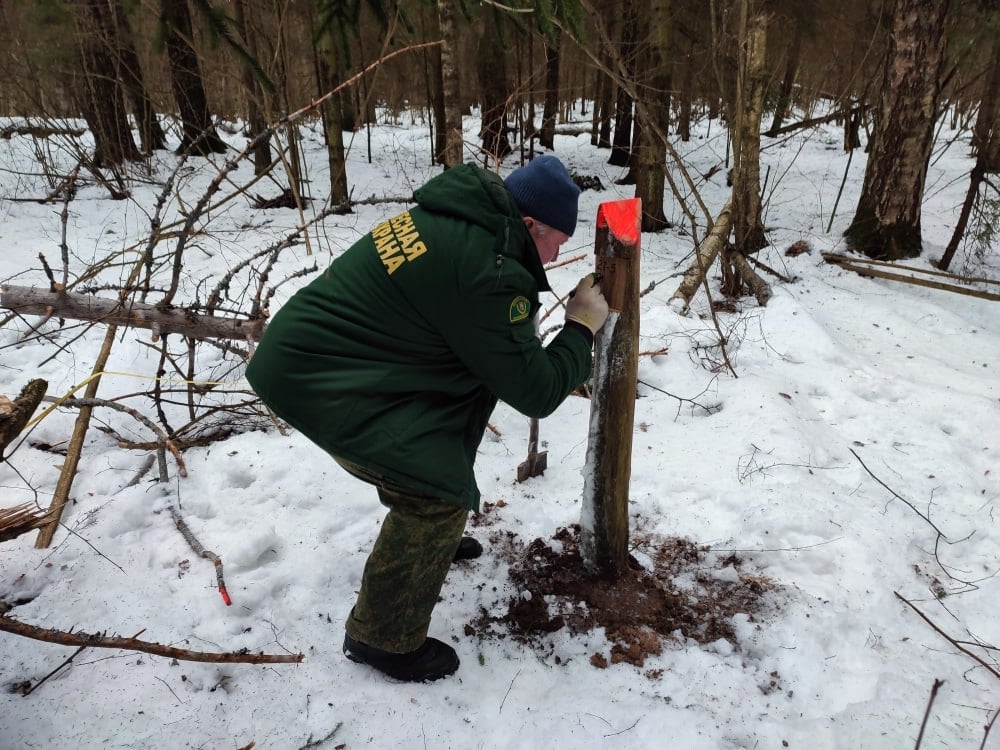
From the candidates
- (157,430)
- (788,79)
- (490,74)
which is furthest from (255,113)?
(788,79)

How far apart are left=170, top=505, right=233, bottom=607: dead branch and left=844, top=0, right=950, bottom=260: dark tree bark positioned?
703 centimetres

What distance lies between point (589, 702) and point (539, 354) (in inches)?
46.6

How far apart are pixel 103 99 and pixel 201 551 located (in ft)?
28.6

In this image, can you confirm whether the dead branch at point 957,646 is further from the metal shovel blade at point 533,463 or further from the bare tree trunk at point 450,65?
the bare tree trunk at point 450,65

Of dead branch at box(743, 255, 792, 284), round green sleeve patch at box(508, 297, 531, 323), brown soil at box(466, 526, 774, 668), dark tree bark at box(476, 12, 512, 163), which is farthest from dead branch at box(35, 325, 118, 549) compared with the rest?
dark tree bark at box(476, 12, 512, 163)

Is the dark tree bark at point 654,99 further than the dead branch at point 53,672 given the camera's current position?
Yes

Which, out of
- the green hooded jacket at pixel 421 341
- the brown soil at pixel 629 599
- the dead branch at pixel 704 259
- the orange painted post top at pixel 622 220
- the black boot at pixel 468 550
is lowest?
the brown soil at pixel 629 599

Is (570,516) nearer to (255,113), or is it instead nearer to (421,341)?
(421,341)

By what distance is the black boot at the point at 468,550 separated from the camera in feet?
7.80

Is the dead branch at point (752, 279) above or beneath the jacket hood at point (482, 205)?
beneath

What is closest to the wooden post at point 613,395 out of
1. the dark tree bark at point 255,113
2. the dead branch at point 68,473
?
the dead branch at point 68,473

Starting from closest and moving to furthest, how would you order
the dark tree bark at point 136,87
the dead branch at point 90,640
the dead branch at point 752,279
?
1. the dead branch at point 90,640
2. the dead branch at point 752,279
3. the dark tree bark at point 136,87

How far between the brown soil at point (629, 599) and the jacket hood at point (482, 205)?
4.49 feet

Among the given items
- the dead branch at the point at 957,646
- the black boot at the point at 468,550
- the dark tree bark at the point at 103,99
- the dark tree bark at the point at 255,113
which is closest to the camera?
the dead branch at the point at 957,646
